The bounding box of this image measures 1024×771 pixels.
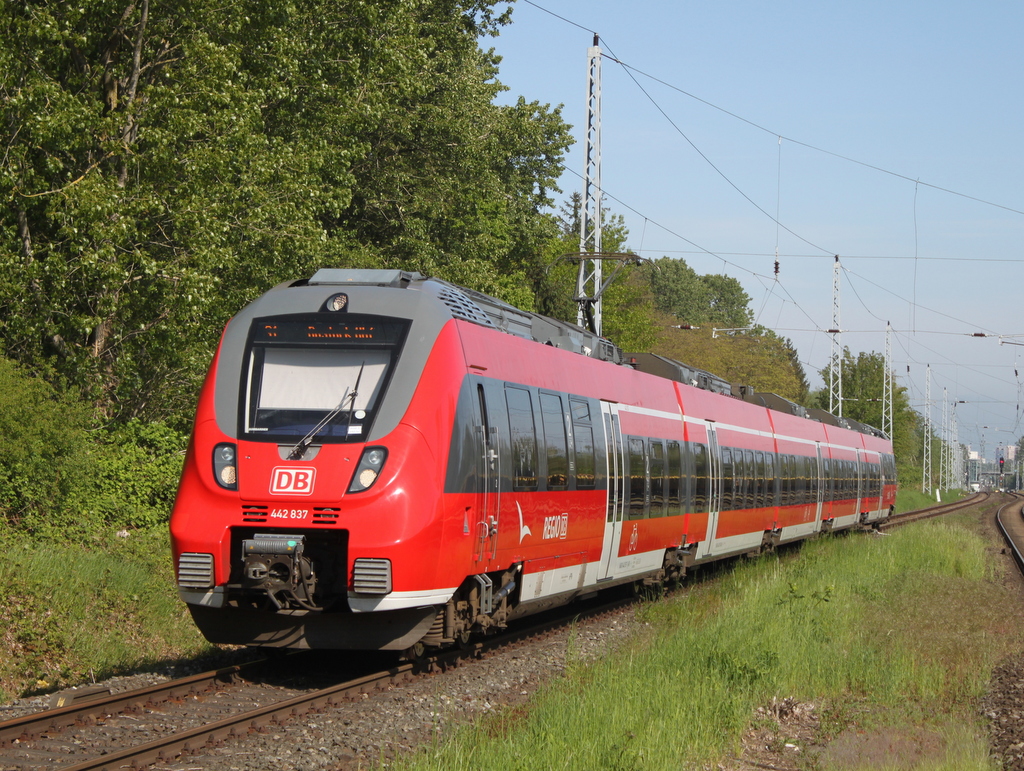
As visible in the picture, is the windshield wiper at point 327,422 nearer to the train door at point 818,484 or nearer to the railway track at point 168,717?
the railway track at point 168,717

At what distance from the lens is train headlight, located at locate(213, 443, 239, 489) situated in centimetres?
913

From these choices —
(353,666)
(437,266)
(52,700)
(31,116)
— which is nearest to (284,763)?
(52,700)

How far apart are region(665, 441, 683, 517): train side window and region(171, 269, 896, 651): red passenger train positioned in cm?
388

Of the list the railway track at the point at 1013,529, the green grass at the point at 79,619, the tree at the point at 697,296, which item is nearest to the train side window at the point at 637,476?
the green grass at the point at 79,619

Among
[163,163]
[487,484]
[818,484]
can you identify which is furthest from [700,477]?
[818,484]

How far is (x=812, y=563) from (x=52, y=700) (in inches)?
632

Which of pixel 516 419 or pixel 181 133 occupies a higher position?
pixel 181 133

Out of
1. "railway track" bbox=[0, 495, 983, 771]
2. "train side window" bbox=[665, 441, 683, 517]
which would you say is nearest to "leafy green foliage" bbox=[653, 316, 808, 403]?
"train side window" bbox=[665, 441, 683, 517]

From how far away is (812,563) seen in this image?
70.0 ft

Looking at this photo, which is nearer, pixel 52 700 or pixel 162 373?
pixel 52 700

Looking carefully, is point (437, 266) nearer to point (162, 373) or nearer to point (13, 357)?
point (162, 373)

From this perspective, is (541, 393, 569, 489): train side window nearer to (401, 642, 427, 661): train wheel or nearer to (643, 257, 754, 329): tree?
(401, 642, 427, 661): train wheel

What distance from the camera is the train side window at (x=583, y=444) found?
496 inches

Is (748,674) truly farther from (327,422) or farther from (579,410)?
(327,422)
